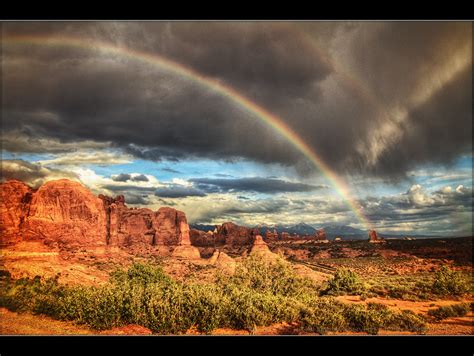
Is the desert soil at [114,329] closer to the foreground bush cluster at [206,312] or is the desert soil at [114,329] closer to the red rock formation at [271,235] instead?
the foreground bush cluster at [206,312]

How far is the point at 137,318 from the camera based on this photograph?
17.2 meters

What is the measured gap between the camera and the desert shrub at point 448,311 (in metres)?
19.9

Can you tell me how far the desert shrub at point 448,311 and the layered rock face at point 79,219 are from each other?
5180 cm

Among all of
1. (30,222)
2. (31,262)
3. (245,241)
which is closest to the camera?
(31,262)

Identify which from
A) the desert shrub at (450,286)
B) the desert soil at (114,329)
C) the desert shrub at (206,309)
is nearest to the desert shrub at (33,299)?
the desert soil at (114,329)

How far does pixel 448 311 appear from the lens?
20.5 m

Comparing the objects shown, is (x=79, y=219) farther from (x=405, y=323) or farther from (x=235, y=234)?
(x=405, y=323)

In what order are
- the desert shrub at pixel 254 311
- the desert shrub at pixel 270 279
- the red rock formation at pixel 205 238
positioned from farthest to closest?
the red rock formation at pixel 205 238, the desert shrub at pixel 270 279, the desert shrub at pixel 254 311

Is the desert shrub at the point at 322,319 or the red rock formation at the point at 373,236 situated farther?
the red rock formation at the point at 373,236

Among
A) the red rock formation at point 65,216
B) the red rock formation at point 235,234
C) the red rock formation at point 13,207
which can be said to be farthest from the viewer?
the red rock formation at point 235,234
